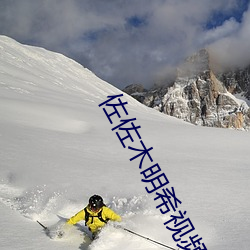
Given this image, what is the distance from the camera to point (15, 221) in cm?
594

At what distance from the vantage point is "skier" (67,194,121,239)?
19.1 ft

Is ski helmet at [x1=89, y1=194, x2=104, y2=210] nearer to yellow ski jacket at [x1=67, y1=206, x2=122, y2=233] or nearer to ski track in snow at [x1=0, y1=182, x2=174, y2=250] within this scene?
yellow ski jacket at [x1=67, y1=206, x2=122, y2=233]

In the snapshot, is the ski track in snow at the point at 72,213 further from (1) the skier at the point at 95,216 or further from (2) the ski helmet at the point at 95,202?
(2) the ski helmet at the point at 95,202

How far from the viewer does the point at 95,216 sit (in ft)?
19.4

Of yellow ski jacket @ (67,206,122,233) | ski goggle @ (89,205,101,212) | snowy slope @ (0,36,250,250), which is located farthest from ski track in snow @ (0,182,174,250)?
ski goggle @ (89,205,101,212)

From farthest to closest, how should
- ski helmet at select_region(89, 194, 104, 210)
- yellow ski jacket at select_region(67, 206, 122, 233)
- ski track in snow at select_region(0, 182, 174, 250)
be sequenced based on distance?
yellow ski jacket at select_region(67, 206, 122, 233)
ski helmet at select_region(89, 194, 104, 210)
ski track in snow at select_region(0, 182, 174, 250)

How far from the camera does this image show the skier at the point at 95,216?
5.84 metres

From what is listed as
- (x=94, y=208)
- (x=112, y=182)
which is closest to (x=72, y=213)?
(x=94, y=208)

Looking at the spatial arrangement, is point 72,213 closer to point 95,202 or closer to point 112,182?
point 95,202

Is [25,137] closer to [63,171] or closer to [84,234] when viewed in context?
[63,171]

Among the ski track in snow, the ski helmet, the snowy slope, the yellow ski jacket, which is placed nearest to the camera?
the ski track in snow

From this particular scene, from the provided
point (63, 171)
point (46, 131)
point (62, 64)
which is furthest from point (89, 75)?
point (63, 171)

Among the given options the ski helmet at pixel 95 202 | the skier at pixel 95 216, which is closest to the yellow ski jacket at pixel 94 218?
the skier at pixel 95 216

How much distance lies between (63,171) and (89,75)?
222 feet
